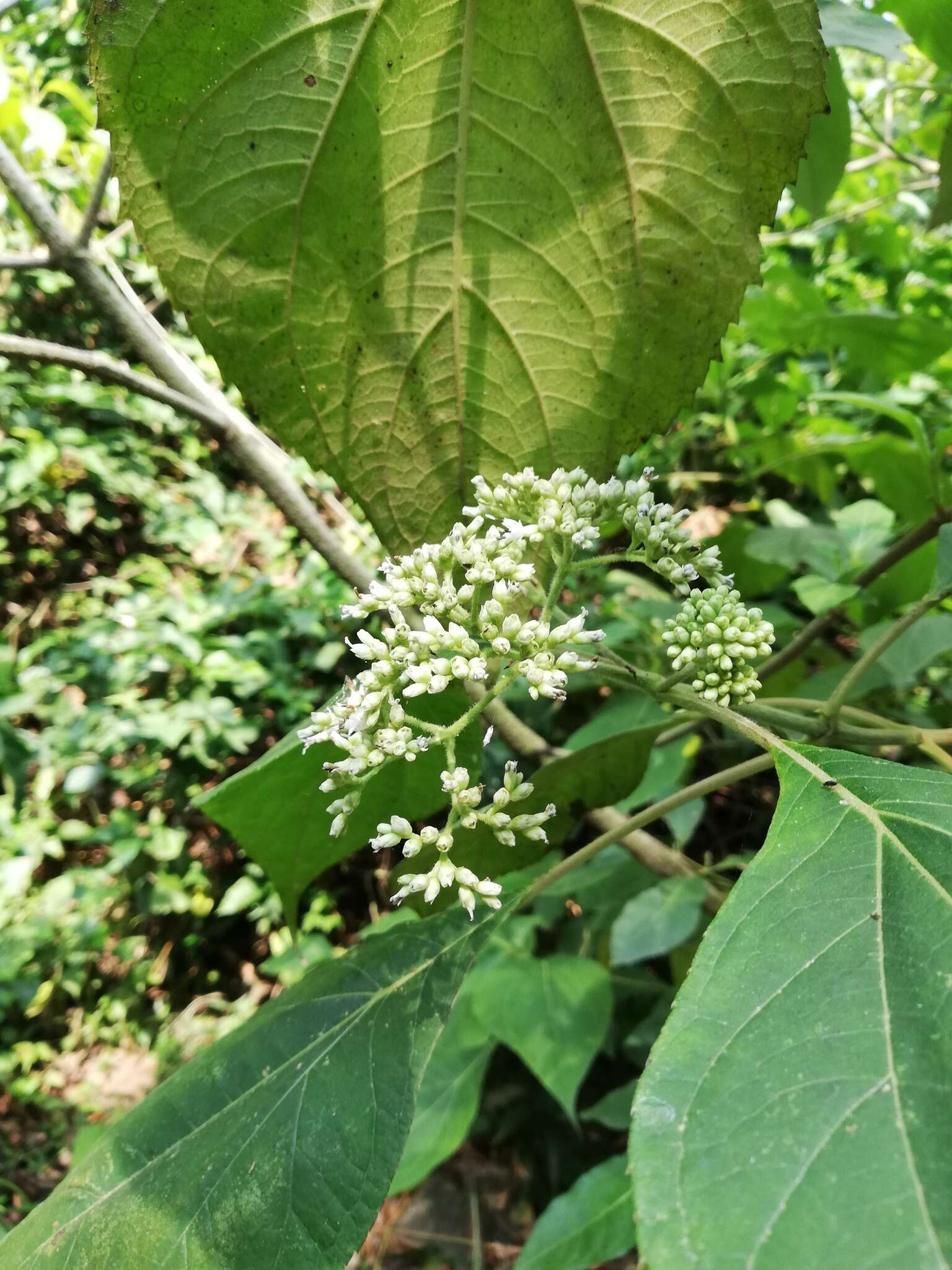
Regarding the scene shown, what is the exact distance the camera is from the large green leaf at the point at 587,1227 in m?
1.02

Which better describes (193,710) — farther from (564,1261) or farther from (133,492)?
(564,1261)

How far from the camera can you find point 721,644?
546mm

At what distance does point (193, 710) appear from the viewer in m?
2.58

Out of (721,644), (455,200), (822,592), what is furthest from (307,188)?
(822,592)

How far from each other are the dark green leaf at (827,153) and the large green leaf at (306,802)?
65cm

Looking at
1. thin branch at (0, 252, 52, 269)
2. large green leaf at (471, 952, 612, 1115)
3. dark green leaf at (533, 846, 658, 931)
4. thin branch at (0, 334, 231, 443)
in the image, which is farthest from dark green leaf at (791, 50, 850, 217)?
large green leaf at (471, 952, 612, 1115)

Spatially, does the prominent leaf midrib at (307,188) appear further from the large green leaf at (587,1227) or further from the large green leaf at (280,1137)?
the large green leaf at (587,1227)

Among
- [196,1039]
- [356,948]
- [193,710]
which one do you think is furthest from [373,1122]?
[196,1039]

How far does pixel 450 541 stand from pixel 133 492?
128 inches

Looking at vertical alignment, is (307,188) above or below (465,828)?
above

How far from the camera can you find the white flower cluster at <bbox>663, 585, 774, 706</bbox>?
1.75 feet

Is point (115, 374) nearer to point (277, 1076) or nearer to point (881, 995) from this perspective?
point (277, 1076)

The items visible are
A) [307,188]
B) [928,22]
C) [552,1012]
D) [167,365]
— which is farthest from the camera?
[552,1012]

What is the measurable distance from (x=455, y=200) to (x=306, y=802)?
48cm
